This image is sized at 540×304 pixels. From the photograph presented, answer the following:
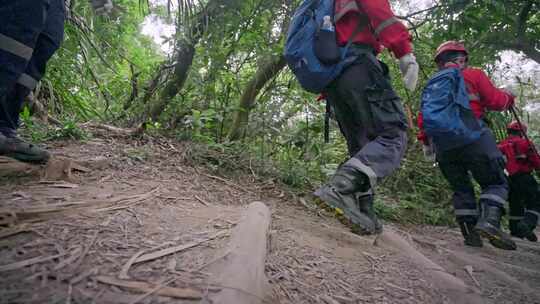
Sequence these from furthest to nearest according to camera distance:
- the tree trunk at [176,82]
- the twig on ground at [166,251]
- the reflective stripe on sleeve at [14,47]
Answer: the tree trunk at [176,82], the reflective stripe on sleeve at [14,47], the twig on ground at [166,251]

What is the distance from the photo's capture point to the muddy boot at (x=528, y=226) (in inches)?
161

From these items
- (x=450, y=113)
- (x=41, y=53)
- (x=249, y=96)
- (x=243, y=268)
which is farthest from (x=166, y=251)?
(x=249, y=96)

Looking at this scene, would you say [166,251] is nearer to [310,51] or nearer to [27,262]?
[27,262]

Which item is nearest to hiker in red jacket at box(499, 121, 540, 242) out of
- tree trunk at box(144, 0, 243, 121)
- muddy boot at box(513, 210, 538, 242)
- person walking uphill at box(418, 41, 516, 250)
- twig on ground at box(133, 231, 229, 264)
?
muddy boot at box(513, 210, 538, 242)

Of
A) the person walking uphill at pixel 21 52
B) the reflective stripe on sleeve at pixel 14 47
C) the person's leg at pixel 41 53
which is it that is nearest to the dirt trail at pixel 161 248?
the person walking uphill at pixel 21 52

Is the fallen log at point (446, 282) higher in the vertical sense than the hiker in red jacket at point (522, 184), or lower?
lower

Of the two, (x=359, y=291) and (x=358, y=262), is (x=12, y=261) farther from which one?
(x=358, y=262)

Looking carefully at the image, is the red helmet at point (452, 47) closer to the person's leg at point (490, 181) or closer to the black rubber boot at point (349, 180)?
the person's leg at point (490, 181)

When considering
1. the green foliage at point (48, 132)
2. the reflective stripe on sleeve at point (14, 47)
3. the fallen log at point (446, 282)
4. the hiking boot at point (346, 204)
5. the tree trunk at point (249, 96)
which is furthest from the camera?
the tree trunk at point (249, 96)

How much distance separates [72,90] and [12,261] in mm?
3652

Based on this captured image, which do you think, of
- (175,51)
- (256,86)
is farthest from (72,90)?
(256,86)

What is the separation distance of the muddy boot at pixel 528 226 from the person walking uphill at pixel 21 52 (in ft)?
17.6

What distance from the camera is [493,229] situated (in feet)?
8.70

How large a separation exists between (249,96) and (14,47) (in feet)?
9.01
